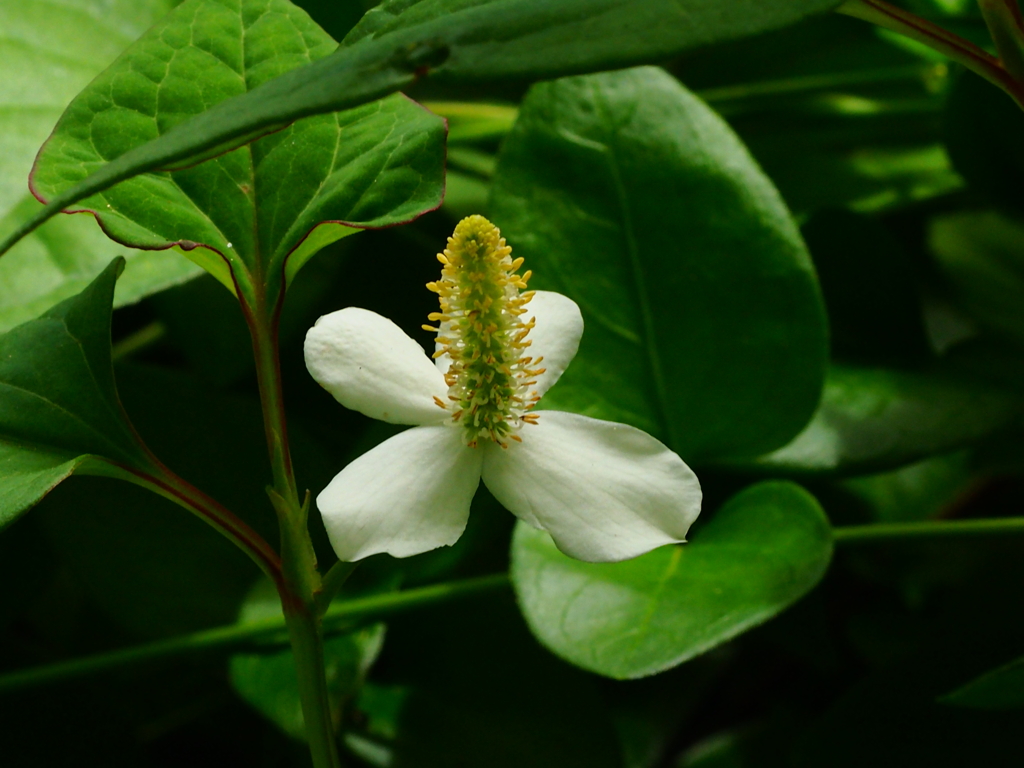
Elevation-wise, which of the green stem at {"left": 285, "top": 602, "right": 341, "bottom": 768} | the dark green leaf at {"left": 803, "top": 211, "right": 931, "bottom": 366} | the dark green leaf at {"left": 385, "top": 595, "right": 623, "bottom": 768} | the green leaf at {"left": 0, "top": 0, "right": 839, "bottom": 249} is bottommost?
the dark green leaf at {"left": 385, "top": 595, "right": 623, "bottom": 768}

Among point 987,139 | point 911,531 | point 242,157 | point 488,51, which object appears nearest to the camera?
point 488,51

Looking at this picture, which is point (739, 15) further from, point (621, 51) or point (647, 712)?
point (647, 712)

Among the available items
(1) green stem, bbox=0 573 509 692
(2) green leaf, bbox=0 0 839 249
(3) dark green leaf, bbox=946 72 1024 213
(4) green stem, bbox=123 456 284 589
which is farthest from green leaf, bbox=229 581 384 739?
(3) dark green leaf, bbox=946 72 1024 213

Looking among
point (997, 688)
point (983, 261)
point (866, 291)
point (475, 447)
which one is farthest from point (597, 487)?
point (983, 261)

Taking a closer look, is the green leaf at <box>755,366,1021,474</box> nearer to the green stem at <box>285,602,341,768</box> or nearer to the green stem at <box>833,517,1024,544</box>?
the green stem at <box>833,517,1024,544</box>

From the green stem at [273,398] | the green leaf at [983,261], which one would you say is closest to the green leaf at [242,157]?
the green stem at [273,398]

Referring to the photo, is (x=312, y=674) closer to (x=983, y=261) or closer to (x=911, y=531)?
(x=911, y=531)

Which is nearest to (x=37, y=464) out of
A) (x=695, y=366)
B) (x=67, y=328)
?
(x=67, y=328)
